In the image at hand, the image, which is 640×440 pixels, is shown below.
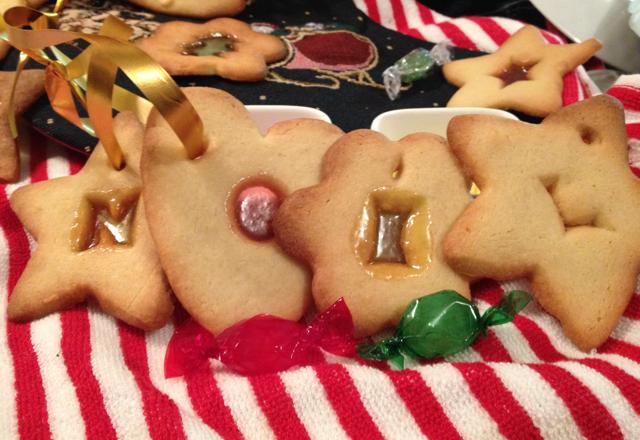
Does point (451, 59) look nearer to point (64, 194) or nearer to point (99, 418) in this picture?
point (64, 194)

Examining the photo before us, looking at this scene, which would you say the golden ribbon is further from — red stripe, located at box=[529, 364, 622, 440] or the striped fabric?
red stripe, located at box=[529, 364, 622, 440]

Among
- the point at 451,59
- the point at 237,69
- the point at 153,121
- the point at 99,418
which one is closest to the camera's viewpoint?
the point at 99,418

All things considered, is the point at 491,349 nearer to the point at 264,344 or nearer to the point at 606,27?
the point at 264,344

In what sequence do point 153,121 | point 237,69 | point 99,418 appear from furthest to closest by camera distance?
point 237,69 < point 153,121 < point 99,418

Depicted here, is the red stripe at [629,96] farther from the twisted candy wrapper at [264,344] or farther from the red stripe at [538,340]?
the twisted candy wrapper at [264,344]

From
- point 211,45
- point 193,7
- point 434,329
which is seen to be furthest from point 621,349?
point 193,7

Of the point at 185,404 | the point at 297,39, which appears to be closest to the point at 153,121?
the point at 185,404
